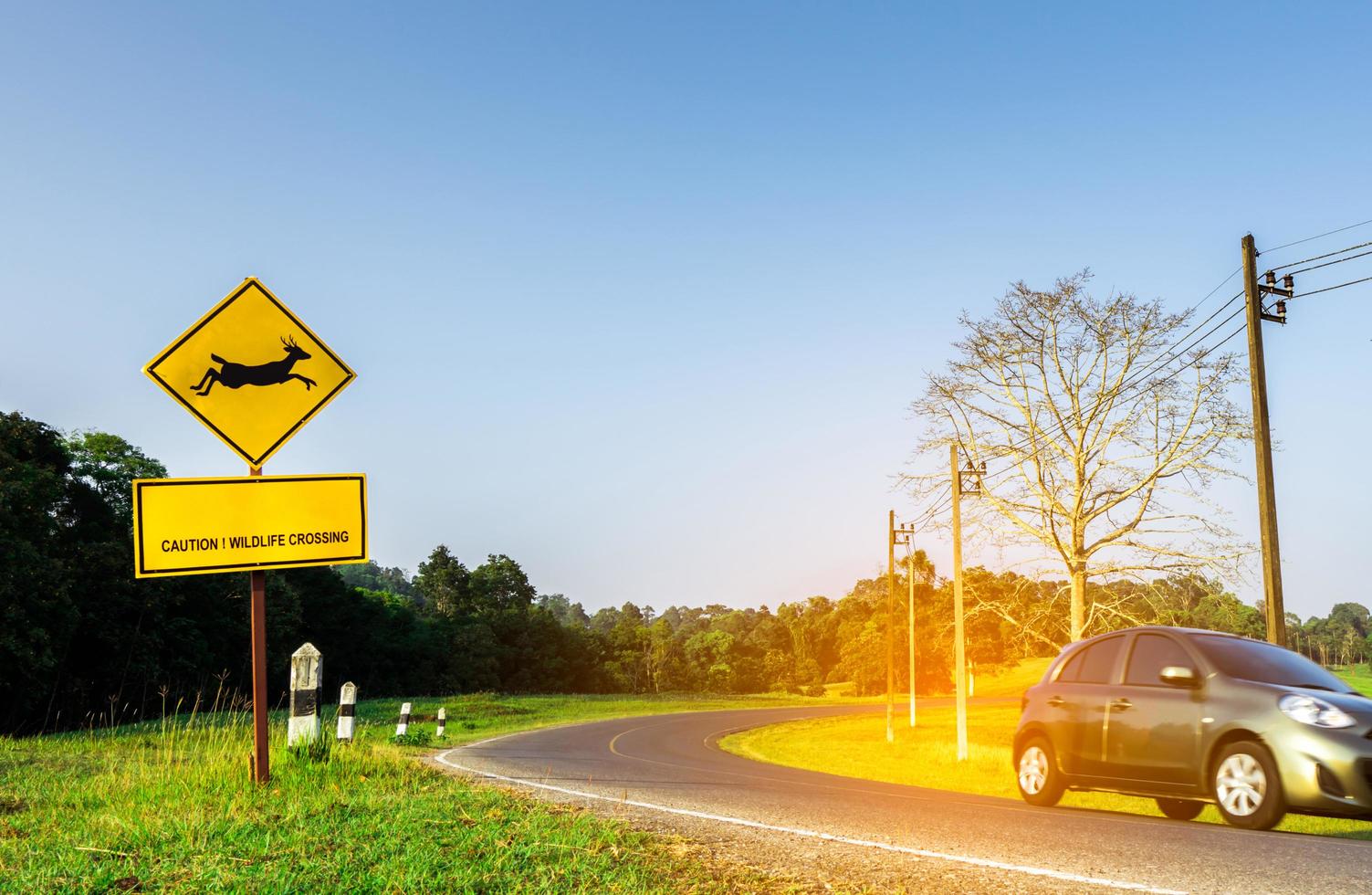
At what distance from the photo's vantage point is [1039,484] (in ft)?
90.9

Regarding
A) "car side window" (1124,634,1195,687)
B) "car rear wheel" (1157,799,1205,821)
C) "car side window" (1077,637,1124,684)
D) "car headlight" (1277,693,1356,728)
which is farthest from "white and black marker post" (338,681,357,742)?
"car headlight" (1277,693,1356,728)

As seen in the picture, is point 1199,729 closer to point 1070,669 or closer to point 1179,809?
point 1070,669

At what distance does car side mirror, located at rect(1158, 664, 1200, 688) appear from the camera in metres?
7.16

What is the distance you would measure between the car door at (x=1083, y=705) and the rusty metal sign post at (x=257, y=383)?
6662mm

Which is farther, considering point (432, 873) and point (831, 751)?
point (831, 751)

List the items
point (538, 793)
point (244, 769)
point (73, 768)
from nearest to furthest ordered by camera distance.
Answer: point (244, 769)
point (538, 793)
point (73, 768)

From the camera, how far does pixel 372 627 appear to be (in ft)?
216

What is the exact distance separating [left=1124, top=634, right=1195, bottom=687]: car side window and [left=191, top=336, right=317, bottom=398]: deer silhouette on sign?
26.8 ft

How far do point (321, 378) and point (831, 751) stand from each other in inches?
929

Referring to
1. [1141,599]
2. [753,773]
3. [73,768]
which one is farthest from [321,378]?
[1141,599]

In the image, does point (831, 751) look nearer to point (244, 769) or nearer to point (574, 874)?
point (244, 769)

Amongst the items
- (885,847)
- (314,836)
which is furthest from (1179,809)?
(314,836)

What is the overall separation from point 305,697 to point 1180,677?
29.1 ft

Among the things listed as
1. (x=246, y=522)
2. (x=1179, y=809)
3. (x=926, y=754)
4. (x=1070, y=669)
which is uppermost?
(x=246, y=522)
